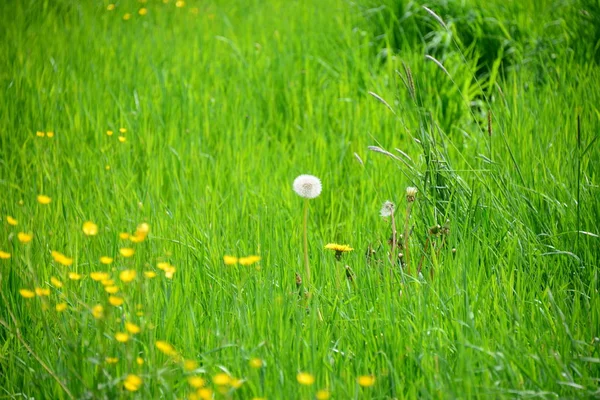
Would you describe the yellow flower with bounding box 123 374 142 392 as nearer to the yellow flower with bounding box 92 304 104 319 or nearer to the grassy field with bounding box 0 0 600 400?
the grassy field with bounding box 0 0 600 400

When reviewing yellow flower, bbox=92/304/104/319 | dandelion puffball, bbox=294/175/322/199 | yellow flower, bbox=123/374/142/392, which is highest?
dandelion puffball, bbox=294/175/322/199

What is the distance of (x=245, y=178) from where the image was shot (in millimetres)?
2490

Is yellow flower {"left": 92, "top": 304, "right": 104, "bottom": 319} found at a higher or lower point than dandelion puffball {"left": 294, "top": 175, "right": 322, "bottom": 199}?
lower

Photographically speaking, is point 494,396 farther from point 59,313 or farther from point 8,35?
point 8,35

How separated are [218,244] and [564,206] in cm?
108

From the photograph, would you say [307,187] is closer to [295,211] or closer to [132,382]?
[295,211]

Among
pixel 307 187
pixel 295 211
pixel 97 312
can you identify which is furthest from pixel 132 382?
pixel 295 211

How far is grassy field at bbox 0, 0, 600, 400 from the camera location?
4.65 ft

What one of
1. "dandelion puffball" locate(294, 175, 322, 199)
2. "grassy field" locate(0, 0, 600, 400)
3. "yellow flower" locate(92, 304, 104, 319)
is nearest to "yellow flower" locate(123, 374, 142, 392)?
"grassy field" locate(0, 0, 600, 400)

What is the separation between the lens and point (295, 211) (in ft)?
7.33

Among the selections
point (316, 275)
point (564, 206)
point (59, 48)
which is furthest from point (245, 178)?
point (59, 48)

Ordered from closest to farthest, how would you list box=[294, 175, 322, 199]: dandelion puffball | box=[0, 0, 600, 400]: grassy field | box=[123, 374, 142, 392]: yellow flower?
box=[123, 374, 142, 392]: yellow flower < box=[0, 0, 600, 400]: grassy field < box=[294, 175, 322, 199]: dandelion puffball

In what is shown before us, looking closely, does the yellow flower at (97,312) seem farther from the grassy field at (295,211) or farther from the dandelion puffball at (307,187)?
the dandelion puffball at (307,187)

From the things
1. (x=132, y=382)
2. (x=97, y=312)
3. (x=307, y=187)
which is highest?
(x=307, y=187)
